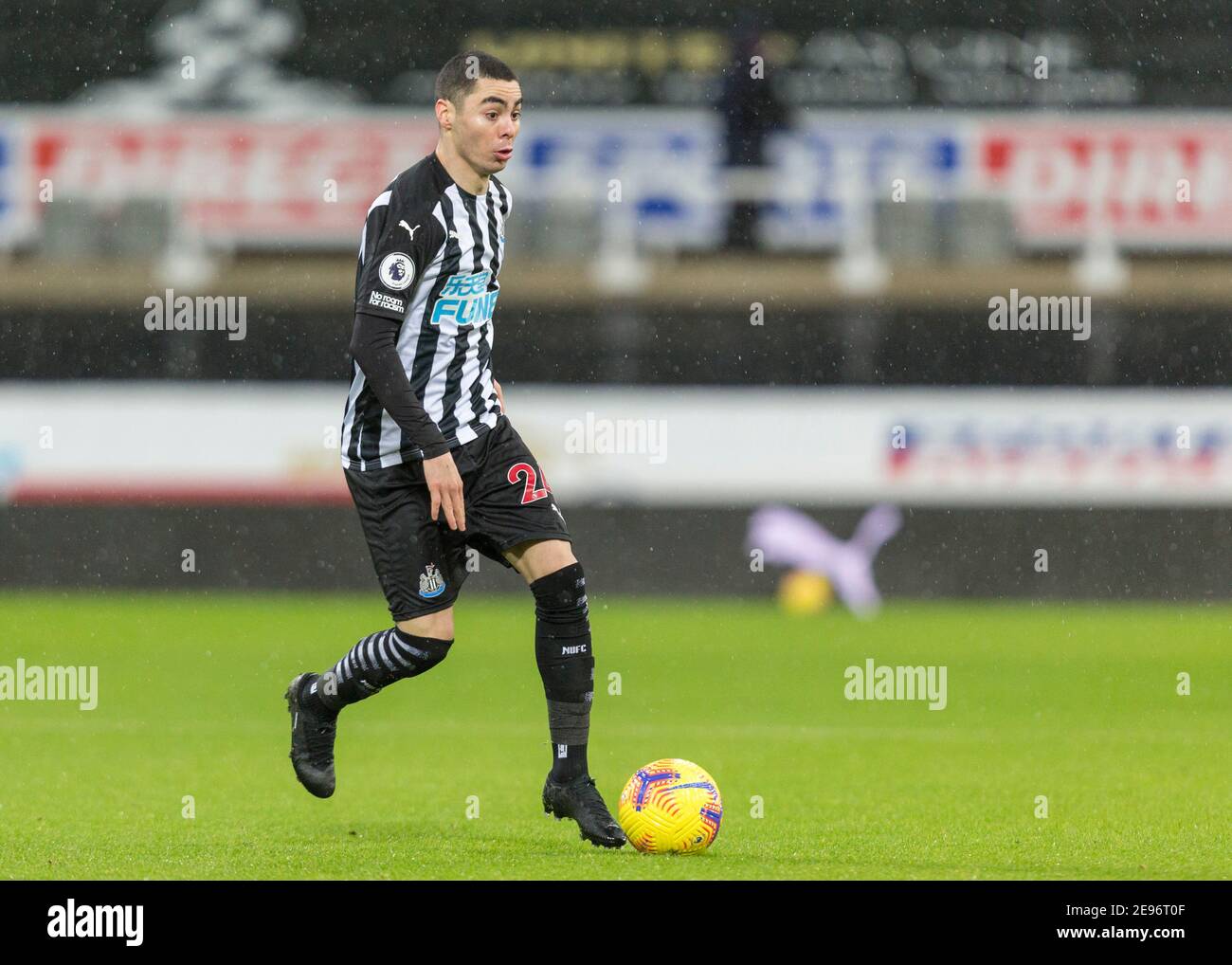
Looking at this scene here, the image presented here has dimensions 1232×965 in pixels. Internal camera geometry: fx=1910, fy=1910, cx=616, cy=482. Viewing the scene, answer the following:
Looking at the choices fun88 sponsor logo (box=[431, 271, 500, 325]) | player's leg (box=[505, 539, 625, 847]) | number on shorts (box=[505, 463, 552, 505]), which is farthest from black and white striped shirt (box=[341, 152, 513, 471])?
player's leg (box=[505, 539, 625, 847])

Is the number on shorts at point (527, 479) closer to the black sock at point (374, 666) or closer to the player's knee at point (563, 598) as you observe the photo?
the player's knee at point (563, 598)

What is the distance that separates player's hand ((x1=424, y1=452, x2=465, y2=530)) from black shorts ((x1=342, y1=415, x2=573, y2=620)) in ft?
0.41

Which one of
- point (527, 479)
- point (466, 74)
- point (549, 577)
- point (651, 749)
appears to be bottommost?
point (651, 749)

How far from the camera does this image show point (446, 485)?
17.3 feet

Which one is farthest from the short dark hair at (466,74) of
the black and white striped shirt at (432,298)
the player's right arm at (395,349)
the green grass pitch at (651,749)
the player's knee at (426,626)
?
the green grass pitch at (651,749)

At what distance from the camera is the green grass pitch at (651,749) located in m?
5.20

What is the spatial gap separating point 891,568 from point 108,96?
10027 millimetres

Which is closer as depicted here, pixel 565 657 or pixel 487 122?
pixel 487 122

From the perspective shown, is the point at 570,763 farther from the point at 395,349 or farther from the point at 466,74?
the point at 466,74

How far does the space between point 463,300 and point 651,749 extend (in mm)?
2965

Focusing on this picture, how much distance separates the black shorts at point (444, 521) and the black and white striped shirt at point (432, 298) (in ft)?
0.20

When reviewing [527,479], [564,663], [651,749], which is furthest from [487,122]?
[651,749]

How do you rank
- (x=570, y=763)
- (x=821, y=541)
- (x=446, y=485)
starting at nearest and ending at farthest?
(x=446, y=485)
(x=570, y=763)
(x=821, y=541)

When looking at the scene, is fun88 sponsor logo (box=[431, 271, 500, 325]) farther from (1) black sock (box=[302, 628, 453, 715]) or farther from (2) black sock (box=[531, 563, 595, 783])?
(1) black sock (box=[302, 628, 453, 715])
